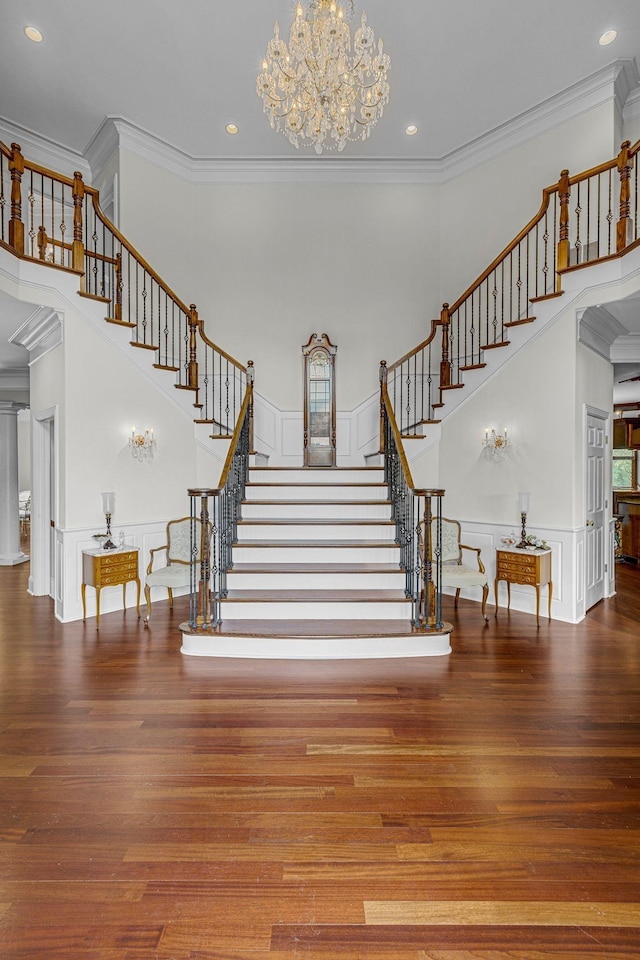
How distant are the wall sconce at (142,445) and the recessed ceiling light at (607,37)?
707 cm

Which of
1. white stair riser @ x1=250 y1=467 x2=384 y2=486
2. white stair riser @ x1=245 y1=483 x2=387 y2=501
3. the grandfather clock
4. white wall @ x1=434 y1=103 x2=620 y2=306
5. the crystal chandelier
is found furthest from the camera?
the grandfather clock

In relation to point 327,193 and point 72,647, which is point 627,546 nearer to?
point 327,193

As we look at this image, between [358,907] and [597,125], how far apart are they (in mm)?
8461

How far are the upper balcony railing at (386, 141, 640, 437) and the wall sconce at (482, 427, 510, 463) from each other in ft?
2.63

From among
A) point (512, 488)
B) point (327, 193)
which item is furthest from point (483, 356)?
point (327, 193)

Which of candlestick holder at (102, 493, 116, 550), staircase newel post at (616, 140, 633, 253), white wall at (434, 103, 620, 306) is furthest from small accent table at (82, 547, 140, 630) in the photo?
white wall at (434, 103, 620, 306)

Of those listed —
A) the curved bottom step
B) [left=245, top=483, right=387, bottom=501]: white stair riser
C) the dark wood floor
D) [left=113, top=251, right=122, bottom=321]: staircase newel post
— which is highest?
[left=113, top=251, right=122, bottom=321]: staircase newel post

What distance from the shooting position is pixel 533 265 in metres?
7.11

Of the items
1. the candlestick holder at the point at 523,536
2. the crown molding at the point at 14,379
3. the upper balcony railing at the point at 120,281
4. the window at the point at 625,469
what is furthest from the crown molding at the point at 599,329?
the crown molding at the point at 14,379

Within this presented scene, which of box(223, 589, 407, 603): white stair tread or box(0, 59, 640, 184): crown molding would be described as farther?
box(0, 59, 640, 184): crown molding

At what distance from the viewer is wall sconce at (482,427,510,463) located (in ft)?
19.7

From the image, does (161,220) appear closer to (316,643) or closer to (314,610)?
(314,610)

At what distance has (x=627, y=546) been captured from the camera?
29.6 feet

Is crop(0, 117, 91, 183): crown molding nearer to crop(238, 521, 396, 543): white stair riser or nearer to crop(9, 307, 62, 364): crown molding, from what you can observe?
crop(9, 307, 62, 364): crown molding
